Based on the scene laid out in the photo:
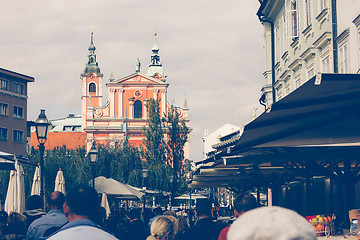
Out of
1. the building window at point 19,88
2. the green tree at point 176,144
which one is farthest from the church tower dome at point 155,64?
the green tree at point 176,144

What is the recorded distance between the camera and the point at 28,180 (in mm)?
47344

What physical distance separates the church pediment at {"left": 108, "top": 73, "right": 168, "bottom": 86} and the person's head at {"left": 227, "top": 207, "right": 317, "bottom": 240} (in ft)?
271

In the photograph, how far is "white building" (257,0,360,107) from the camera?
Result: 18.1 metres

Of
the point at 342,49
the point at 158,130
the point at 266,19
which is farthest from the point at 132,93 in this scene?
the point at 342,49

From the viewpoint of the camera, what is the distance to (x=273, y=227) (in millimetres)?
2322

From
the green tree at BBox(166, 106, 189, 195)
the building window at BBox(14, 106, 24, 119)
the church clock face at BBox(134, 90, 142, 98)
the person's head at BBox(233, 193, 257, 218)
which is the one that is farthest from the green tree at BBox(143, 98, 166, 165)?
the person's head at BBox(233, 193, 257, 218)

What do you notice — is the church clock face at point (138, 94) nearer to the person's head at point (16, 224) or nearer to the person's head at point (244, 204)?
the person's head at point (16, 224)

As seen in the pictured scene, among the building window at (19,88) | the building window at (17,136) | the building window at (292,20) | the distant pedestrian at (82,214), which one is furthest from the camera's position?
the building window at (19,88)

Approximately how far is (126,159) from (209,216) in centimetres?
4859

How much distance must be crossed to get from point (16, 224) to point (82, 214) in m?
4.83

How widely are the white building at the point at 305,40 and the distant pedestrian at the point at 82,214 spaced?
1305cm

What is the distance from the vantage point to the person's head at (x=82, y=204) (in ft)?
15.6

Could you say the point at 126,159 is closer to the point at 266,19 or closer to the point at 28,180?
the point at 28,180

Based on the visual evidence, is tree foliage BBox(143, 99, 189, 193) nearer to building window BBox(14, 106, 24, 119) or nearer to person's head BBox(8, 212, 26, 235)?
building window BBox(14, 106, 24, 119)
